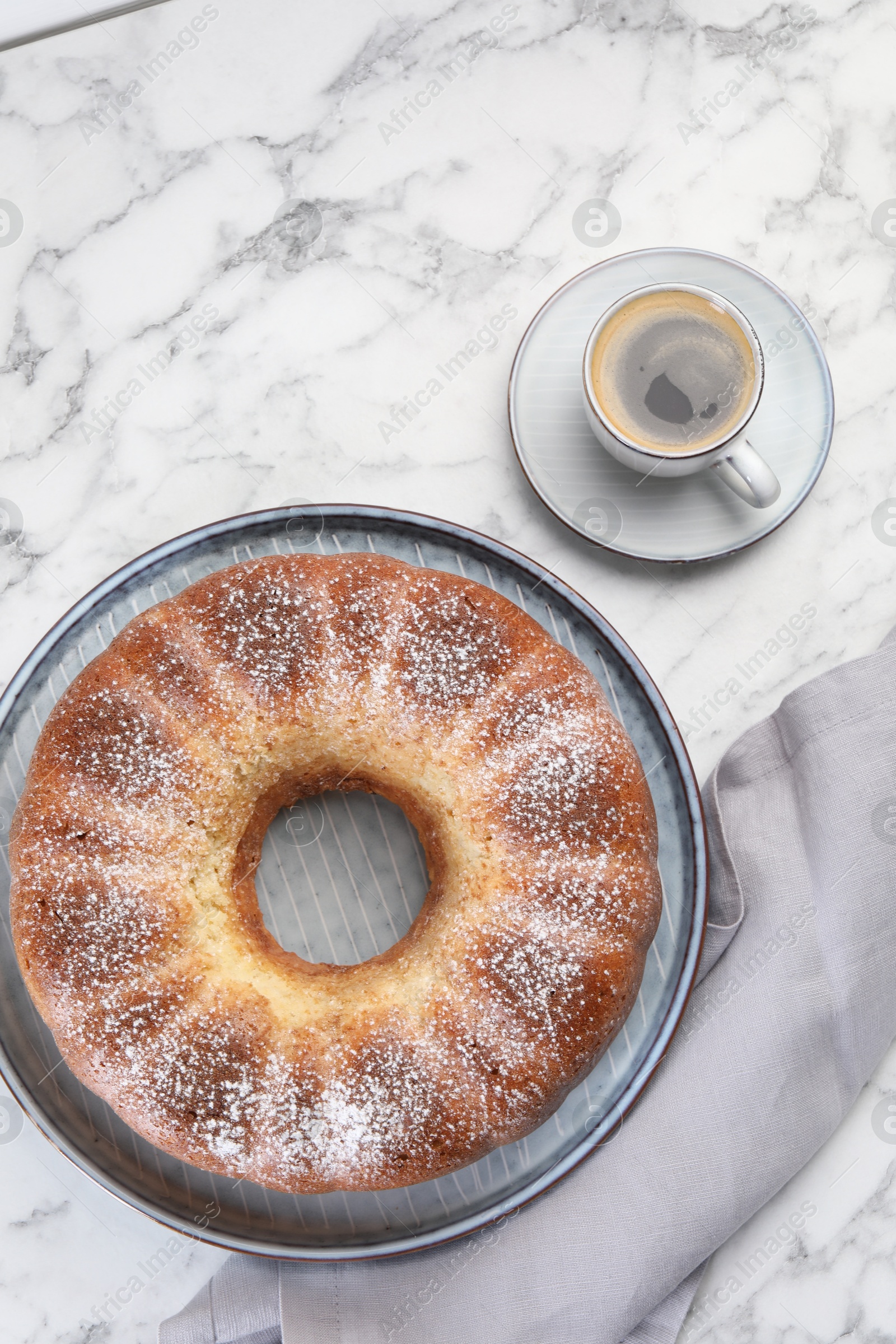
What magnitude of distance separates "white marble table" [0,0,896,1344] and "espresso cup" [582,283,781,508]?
0.22 meters

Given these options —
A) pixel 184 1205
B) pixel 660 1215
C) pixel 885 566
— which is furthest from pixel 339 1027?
pixel 885 566

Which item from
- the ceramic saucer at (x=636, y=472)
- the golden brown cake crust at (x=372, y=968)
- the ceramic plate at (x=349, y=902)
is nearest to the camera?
the golden brown cake crust at (x=372, y=968)

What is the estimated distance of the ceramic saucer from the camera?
6.35ft

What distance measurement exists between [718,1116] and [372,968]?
68 centimetres

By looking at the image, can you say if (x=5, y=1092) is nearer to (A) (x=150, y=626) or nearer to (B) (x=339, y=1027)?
(B) (x=339, y=1027)

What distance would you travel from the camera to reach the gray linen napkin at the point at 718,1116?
5.93 feet

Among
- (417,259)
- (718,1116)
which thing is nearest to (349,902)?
(718,1116)

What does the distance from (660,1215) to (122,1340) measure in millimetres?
1051

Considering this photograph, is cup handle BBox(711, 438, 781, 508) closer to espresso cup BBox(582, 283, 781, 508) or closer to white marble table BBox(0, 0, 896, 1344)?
espresso cup BBox(582, 283, 781, 508)

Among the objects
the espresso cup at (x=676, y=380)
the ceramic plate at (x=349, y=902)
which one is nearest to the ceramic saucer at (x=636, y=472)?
the espresso cup at (x=676, y=380)

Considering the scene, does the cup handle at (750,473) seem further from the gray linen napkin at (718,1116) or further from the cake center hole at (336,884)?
the cake center hole at (336,884)

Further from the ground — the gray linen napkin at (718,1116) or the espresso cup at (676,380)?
the espresso cup at (676,380)

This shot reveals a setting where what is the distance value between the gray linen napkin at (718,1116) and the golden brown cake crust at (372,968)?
29cm

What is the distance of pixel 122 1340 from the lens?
77.2 inches
